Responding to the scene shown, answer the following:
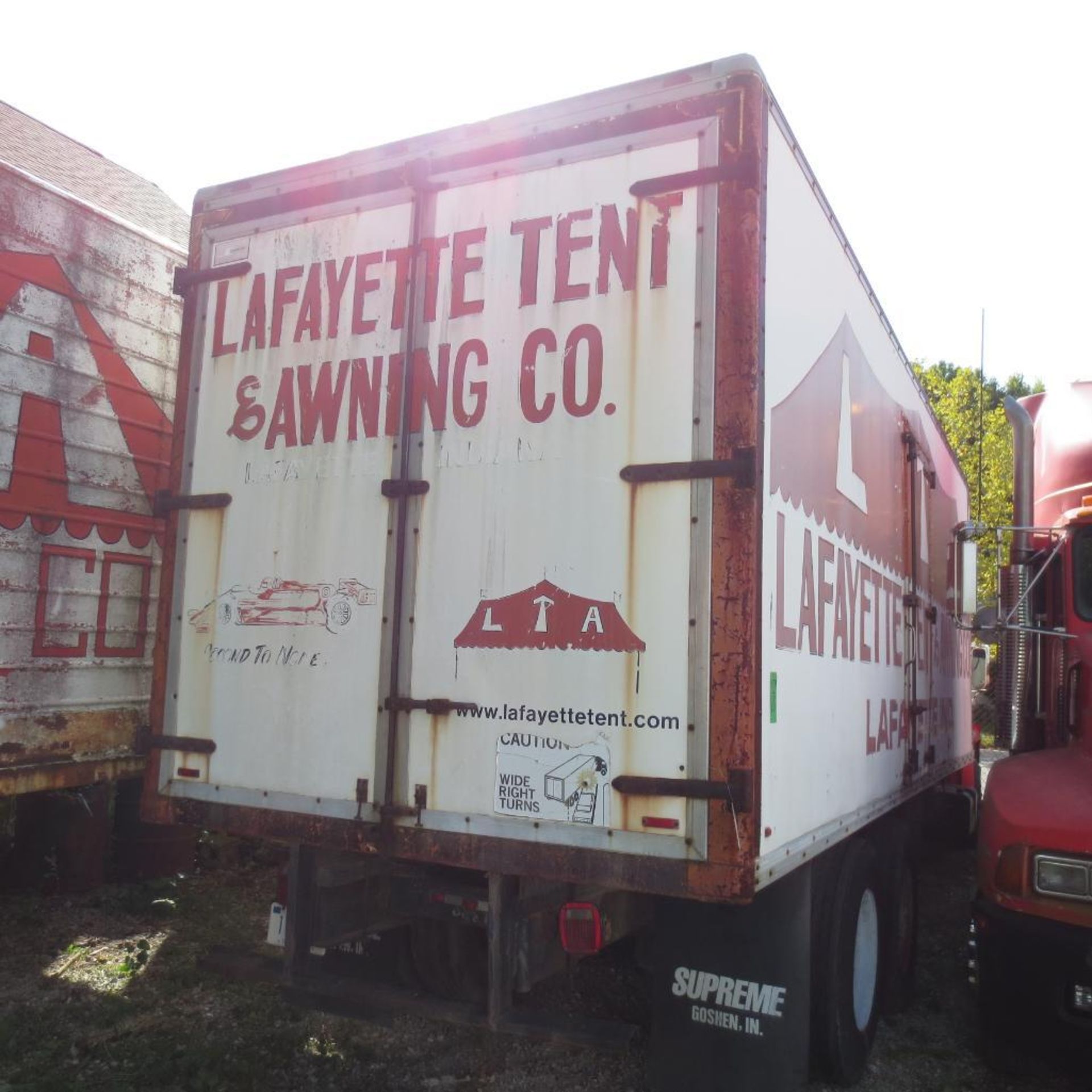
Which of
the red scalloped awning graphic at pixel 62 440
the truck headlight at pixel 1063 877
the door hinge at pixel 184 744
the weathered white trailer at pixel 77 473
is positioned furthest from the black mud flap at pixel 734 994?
the red scalloped awning graphic at pixel 62 440

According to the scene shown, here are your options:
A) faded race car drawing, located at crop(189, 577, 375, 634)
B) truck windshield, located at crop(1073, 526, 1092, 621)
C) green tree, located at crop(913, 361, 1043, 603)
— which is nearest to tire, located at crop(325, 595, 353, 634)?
faded race car drawing, located at crop(189, 577, 375, 634)

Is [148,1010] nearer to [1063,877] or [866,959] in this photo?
[866,959]

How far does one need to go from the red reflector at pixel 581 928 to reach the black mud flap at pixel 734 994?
38cm

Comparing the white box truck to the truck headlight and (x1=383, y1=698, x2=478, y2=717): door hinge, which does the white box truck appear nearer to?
(x1=383, y1=698, x2=478, y2=717): door hinge

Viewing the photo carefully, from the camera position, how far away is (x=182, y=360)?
432 cm

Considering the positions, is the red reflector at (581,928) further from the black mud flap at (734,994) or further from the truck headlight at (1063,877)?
the truck headlight at (1063,877)

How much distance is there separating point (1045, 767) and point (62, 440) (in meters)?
5.05

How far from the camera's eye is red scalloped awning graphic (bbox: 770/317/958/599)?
3709 mm

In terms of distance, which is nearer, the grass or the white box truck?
the white box truck

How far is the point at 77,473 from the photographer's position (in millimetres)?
5078

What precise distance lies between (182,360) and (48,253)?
1.38 meters

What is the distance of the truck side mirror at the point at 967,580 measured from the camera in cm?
509

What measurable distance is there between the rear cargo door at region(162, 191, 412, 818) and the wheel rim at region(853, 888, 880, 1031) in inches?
96.9

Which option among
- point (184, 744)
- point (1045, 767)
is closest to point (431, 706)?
point (184, 744)
